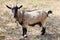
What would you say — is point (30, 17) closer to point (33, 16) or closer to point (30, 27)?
point (33, 16)

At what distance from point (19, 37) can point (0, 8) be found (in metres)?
4.34

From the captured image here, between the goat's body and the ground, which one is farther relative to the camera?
the ground

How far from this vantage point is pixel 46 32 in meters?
7.46

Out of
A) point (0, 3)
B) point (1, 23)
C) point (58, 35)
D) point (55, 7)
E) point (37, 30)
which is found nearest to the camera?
point (58, 35)

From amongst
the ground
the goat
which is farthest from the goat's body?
the ground

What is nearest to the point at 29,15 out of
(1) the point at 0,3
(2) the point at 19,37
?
(2) the point at 19,37

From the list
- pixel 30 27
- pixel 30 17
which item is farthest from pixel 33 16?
pixel 30 27

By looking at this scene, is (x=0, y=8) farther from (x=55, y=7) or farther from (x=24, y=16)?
(x=24, y=16)

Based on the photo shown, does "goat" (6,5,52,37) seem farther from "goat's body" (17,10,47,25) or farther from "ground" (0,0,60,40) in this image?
"ground" (0,0,60,40)

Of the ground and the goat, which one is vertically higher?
the goat

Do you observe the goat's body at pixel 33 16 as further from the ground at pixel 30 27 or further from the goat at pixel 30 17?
the ground at pixel 30 27

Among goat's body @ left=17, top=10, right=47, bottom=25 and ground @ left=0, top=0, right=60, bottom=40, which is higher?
goat's body @ left=17, top=10, right=47, bottom=25

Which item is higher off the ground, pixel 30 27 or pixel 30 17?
pixel 30 17

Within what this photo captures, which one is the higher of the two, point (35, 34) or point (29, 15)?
point (29, 15)
